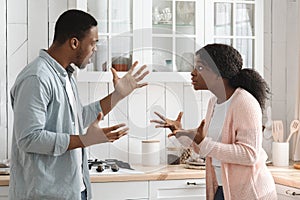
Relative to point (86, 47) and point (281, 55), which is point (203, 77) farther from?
point (281, 55)

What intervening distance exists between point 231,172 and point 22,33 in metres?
1.63

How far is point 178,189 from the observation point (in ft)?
10.7

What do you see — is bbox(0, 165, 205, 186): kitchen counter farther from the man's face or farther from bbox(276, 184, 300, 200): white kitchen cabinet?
the man's face

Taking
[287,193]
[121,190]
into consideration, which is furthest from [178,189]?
[287,193]

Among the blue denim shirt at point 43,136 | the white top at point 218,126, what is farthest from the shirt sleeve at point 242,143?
the blue denim shirt at point 43,136

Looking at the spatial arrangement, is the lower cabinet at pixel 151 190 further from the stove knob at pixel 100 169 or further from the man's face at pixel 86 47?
the man's face at pixel 86 47

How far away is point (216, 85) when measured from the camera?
2756 millimetres

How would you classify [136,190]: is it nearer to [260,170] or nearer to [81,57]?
[260,170]

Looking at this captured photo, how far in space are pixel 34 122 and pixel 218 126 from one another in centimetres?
98

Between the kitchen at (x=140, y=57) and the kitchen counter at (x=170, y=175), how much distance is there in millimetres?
321

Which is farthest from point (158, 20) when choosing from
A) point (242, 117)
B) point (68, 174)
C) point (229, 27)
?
point (68, 174)

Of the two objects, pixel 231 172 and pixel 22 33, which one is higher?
pixel 22 33

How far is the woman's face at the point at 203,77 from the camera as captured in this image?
9.07ft

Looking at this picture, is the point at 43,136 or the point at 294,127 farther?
the point at 294,127
